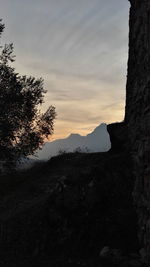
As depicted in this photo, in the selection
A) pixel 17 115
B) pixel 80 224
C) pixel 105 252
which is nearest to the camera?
pixel 105 252

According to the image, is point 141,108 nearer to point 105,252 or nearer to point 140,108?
point 140,108

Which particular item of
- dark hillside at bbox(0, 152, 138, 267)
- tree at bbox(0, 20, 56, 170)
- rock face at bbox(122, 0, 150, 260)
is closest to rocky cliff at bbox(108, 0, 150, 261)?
rock face at bbox(122, 0, 150, 260)

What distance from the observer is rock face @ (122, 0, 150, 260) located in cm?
821

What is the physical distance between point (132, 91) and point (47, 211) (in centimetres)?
454

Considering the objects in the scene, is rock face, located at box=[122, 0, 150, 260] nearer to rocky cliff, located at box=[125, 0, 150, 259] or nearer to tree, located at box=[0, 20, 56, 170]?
rocky cliff, located at box=[125, 0, 150, 259]

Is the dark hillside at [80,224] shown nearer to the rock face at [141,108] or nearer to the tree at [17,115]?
the rock face at [141,108]

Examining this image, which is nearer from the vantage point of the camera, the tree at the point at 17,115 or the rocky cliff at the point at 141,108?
the rocky cliff at the point at 141,108

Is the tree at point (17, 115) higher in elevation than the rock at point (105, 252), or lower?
higher

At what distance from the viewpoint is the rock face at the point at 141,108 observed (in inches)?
323

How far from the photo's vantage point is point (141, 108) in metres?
8.62

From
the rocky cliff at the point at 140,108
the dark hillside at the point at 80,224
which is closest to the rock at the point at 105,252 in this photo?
the dark hillside at the point at 80,224

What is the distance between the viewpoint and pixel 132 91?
9.31 metres

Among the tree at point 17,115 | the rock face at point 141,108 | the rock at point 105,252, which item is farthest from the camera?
the tree at point 17,115

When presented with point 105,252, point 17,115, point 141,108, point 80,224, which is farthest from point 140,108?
point 17,115
